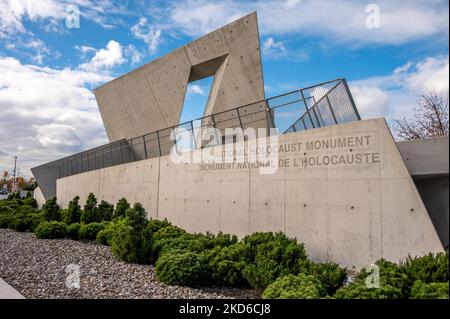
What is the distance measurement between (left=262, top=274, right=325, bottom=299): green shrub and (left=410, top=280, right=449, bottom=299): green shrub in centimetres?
138

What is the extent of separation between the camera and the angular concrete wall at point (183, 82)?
19.8 meters

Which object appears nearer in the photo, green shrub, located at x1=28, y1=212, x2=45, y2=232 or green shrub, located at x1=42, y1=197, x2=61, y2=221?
green shrub, located at x1=28, y1=212, x2=45, y2=232

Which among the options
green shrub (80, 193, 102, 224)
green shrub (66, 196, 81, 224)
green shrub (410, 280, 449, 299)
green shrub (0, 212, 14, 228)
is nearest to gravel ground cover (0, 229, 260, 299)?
green shrub (410, 280, 449, 299)

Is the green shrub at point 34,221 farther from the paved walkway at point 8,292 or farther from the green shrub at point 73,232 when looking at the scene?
the paved walkway at point 8,292

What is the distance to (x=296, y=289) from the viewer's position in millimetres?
5938


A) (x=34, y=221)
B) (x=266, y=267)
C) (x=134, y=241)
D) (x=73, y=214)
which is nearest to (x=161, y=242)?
(x=134, y=241)

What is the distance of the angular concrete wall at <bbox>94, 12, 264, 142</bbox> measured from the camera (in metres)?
19.8

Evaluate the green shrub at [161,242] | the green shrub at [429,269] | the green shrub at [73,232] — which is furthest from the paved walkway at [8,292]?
the green shrub at [73,232]

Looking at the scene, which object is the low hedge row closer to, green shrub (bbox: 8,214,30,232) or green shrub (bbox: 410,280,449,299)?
green shrub (bbox: 410,280,449,299)

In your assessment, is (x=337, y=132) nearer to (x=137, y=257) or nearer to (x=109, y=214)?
(x=137, y=257)

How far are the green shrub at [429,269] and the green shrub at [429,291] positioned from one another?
0.59 meters

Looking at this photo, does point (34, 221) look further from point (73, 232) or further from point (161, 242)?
point (161, 242)

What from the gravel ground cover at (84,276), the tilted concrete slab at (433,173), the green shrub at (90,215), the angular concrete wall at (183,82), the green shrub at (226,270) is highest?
the angular concrete wall at (183,82)
